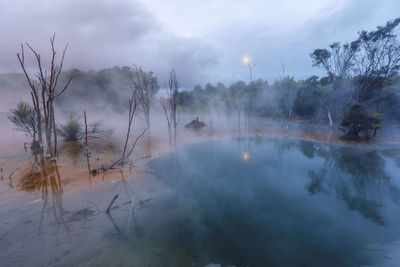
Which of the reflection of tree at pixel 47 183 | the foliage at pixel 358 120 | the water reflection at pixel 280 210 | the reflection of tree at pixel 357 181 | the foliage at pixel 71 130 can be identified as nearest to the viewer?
the water reflection at pixel 280 210

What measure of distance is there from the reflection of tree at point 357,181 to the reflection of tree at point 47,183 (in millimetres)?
5977

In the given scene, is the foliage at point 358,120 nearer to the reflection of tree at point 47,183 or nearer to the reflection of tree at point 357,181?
the reflection of tree at point 357,181

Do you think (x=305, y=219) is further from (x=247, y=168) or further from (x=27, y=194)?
(x=27, y=194)

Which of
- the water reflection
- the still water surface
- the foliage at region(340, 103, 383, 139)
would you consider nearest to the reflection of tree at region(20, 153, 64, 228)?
the still water surface

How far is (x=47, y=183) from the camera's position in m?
4.44

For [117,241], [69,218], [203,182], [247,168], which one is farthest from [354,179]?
[69,218]

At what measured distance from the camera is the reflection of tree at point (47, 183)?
3451mm

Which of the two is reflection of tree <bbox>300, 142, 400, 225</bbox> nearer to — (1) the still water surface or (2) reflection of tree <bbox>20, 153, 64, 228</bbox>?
(1) the still water surface

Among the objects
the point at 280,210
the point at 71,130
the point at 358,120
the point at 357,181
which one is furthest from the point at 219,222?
the point at 358,120

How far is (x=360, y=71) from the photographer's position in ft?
45.1

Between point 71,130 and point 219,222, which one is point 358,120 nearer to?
point 219,222

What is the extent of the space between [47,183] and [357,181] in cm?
871

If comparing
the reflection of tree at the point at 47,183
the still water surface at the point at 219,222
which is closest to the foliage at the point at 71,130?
the reflection of tree at the point at 47,183

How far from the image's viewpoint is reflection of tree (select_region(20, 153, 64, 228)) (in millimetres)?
3451
